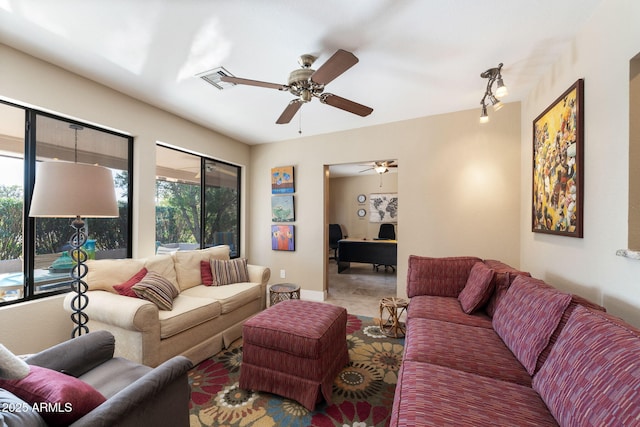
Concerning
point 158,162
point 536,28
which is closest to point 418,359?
point 536,28

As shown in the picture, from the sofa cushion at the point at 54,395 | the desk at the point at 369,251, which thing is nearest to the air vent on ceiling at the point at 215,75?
the sofa cushion at the point at 54,395

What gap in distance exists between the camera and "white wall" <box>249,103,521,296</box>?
3029 millimetres

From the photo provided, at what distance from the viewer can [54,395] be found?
83 cm

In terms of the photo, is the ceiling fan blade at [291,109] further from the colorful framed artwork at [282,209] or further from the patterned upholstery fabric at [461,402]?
the patterned upholstery fabric at [461,402]

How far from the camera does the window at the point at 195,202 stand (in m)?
3.33

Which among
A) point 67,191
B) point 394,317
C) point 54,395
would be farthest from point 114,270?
point 394,317

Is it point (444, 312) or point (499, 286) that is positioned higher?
point (499, 286)

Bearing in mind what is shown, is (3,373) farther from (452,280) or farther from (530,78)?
(530,78)

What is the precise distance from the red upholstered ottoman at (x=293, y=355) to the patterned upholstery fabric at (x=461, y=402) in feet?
2.12

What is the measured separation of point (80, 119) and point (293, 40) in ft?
7.16

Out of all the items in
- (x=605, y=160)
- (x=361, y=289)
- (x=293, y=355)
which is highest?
(x=605, y=160)

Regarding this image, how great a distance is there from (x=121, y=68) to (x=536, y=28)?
3.30 m

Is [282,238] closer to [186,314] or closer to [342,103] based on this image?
[186,314]

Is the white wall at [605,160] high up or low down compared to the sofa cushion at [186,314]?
up
